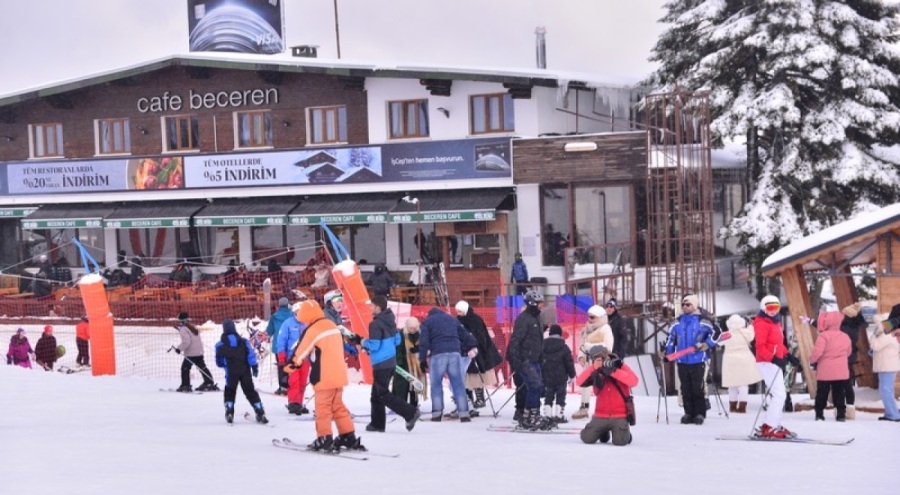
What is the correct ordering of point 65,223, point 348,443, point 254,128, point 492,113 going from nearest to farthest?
point 348,443, point 492,113, point 254,128, point 65,223

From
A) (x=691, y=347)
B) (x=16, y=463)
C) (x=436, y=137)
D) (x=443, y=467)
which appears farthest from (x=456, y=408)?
(x=436, y=137)

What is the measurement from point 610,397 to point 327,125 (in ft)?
70.8

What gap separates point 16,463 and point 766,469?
6629mm

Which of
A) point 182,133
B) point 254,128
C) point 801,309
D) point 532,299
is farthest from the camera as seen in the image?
point 182,133

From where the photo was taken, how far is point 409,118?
32.9m

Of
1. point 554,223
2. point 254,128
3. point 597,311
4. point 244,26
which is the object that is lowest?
point 597,311

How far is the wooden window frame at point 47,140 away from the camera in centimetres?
3784

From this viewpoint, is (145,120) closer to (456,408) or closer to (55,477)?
(456,408)

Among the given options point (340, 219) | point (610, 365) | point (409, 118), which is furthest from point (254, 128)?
point (610, 365)

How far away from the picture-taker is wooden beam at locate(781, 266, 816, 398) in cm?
1825

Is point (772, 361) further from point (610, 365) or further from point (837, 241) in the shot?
point (837, 241)

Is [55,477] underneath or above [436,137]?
underneath

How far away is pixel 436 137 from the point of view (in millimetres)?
32281

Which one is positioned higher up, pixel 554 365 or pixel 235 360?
pixel 235 360
